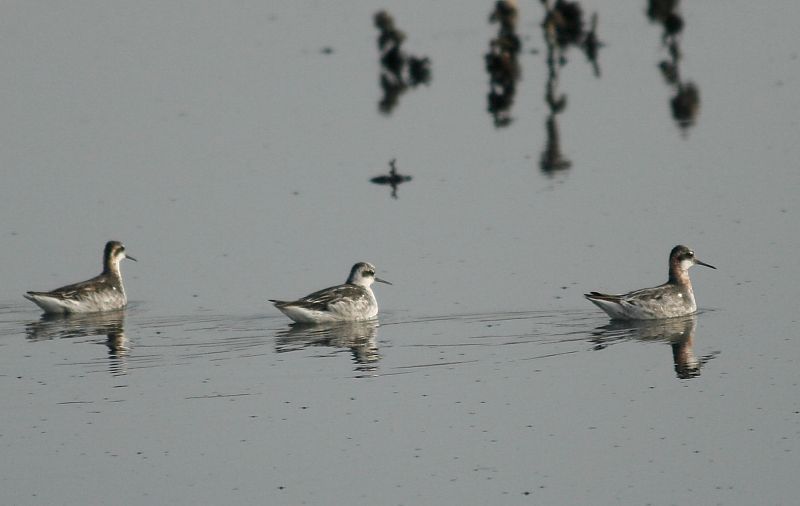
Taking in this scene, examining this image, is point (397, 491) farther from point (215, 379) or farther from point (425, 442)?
point (215, 379)

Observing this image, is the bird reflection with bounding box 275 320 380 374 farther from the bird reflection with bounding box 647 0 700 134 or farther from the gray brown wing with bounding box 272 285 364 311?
the bird reflection with bounding box 647 0 700 134

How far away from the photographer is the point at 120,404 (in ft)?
72.2

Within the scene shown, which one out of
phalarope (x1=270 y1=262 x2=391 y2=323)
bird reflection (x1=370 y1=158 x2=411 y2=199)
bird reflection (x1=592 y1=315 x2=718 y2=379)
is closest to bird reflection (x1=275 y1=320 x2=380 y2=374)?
phalarope (x1=270 y1=262 x2=391 y2=323)

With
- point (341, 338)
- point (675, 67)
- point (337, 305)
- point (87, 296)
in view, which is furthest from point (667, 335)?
point (675, 67)

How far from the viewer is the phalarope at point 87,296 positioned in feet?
94.5

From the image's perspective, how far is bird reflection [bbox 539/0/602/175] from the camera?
4000 centimetres

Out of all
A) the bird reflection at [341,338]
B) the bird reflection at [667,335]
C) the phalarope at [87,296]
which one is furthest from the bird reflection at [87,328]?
the bird reflection at [667,335]

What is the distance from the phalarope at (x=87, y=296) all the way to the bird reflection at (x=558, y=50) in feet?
39.9

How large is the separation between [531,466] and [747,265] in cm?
1132

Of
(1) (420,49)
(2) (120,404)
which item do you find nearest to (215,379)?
(2) (120,404)

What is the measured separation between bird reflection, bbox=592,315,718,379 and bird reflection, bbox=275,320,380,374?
11.5ft

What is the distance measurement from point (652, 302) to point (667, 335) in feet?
4.12

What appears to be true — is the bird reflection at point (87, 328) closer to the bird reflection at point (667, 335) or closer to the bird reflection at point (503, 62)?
the bird reflection at point (667, 335)

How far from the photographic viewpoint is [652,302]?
26875 millimetres
